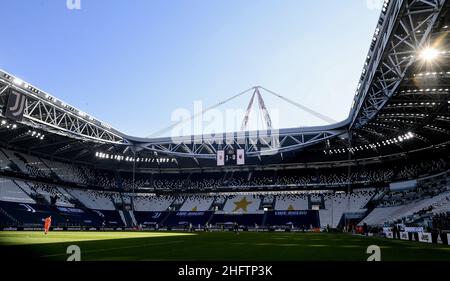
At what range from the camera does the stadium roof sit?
80.6ft

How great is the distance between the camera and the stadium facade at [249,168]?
39.3 meters

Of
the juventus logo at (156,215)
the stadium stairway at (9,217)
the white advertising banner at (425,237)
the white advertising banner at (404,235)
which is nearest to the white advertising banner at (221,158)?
the juventus logo at (156,215)

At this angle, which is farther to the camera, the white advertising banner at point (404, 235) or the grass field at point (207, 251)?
the white advertising banner at point (404, 235)

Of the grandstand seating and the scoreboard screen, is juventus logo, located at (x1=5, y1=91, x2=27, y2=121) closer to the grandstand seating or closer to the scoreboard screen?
the scoreboard screen

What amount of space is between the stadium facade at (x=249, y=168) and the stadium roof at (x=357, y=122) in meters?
0.20

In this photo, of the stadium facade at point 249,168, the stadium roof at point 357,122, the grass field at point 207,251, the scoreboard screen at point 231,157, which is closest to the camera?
the grass field at point 207,251

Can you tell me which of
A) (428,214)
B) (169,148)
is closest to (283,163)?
(169,148)

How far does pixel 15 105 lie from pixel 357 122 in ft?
133

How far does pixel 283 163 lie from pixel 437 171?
2941 centimetres

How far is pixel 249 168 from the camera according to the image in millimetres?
80938

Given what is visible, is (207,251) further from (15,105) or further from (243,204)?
(243,204)

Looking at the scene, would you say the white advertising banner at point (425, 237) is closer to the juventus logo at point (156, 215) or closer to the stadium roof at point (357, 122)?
the stadium roof at point (357, 122)

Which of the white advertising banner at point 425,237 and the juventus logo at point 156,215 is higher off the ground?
the juventus logo at point 156,215
